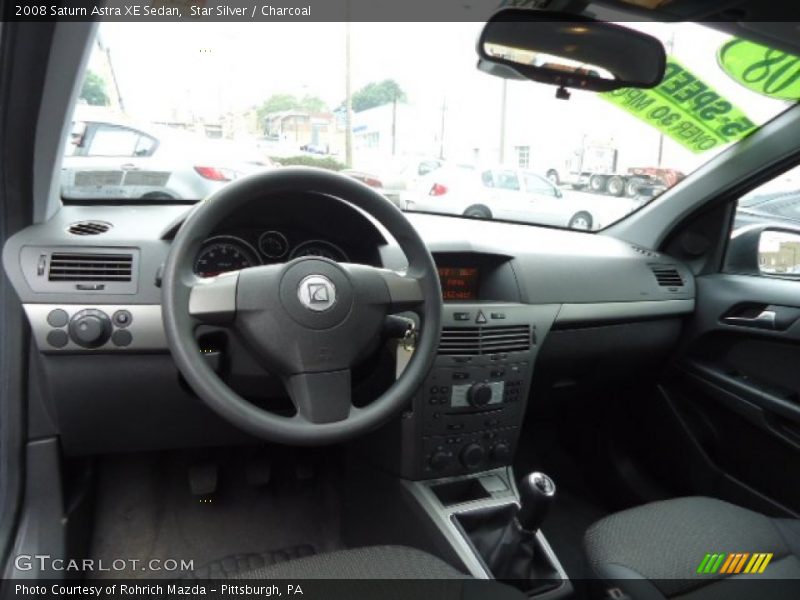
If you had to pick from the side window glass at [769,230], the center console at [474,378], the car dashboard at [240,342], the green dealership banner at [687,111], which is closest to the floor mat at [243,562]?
the car dashboard at [240,342]

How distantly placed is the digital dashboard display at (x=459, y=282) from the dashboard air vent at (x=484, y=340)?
0.22m

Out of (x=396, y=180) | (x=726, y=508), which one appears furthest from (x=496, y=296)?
(x=726, y=508)

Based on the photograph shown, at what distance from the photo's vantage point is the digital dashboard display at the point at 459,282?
2.12 m

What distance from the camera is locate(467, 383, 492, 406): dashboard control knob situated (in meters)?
1.95

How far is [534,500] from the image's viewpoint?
5.73 feet

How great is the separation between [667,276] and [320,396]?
1.78 meters

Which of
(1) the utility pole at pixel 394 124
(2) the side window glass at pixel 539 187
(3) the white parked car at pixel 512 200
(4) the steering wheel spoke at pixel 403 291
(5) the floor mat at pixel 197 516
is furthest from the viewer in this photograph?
(2) the side window glass at pixel 539 187

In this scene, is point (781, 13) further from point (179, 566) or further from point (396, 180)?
point (179, 566)

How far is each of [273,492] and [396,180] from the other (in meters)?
1.34

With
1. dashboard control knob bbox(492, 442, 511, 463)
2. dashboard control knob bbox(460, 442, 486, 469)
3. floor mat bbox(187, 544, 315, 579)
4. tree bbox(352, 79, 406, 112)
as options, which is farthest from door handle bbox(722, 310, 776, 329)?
floor mat bbox(187, 544, 315, 579)

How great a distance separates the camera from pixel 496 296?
214 cm

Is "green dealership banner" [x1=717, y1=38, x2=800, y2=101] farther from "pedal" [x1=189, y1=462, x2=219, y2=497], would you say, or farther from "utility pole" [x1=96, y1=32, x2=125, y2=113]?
"pedal" [x1=189, y1=462, x2=219, y2=497]

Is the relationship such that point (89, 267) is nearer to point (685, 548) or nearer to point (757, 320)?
point (685, 548)

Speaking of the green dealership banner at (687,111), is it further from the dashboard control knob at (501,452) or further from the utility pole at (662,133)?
the dashboard control knob at (501,452)
